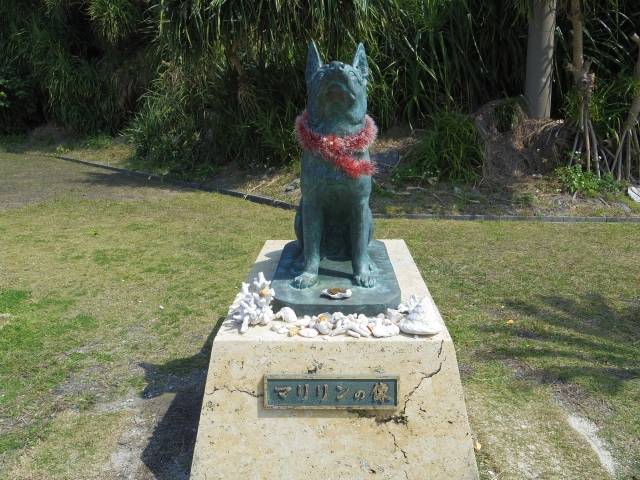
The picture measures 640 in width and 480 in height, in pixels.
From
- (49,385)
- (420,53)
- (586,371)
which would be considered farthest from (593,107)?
(49,385)

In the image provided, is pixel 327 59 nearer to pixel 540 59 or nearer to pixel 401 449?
pixel 540 59

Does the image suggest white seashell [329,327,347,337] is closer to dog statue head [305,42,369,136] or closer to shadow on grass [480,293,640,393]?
dog statue head [305,42,369,136]

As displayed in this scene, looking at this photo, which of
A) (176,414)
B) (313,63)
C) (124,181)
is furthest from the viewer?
(124,181)

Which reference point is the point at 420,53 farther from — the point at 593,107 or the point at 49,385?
the point at 49,385

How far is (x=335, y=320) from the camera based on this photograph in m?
2.36

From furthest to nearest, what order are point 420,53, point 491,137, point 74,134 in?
point 74,134 → point 420,53 → point 491,137

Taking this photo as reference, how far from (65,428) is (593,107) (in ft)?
22.1

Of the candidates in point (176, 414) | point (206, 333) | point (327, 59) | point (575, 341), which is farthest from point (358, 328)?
point (327, 59)

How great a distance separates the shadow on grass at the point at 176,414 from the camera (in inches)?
95.7

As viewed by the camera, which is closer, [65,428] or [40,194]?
[65,428]

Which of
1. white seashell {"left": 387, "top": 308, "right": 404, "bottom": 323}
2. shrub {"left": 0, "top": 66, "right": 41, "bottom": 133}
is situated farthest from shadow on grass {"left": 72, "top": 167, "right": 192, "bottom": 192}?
white seashell {"left": 387, "top": 308, "right": 404, "bottom": 323}

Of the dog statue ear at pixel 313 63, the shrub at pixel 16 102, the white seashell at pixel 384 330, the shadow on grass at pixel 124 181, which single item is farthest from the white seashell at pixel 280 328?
the shrub at pixel 16 102

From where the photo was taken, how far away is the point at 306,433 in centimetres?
225

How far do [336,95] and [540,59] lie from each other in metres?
5.97
